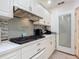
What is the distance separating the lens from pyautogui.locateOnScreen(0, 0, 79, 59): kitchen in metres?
1.35

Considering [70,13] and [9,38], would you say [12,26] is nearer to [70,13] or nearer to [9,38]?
[9,38]

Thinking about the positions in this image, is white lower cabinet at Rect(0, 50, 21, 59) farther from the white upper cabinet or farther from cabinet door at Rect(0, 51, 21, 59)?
the white upper cabinet

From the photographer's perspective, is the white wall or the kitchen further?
the white wall

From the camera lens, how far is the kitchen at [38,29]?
1.35 m

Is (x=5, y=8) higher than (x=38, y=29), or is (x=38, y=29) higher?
(x=5, y=8)

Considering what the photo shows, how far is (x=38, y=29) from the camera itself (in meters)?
2.97

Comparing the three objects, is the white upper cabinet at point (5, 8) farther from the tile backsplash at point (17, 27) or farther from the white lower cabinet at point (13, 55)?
the white lower cabinet at point (13, 55)

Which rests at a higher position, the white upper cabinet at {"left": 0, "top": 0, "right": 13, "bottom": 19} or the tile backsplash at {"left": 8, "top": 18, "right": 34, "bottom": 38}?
the white upper cabinet at {"left": 0, "top": 0, "right": 13, "bottom": 19}

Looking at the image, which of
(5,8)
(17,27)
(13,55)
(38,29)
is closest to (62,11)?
(38,29)

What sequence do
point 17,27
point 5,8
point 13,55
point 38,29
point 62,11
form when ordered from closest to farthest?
point 13,55 → point 5,8 → point 17,27 → point 38,29 → point 62,11

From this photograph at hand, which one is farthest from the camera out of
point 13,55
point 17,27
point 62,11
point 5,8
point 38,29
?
point 62,11

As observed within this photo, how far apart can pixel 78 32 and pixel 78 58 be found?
1.07 m

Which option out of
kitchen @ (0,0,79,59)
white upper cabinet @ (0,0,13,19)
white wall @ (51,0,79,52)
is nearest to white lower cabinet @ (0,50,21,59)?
kitchen @ (0,0,79,59)

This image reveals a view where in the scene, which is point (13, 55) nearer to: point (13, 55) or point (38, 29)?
point (13, 55)
